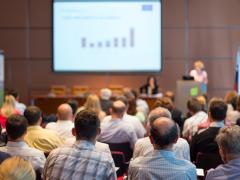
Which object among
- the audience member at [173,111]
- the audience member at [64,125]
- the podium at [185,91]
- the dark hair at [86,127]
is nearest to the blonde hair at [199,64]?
the podium at [185,91]

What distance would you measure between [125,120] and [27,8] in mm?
6916

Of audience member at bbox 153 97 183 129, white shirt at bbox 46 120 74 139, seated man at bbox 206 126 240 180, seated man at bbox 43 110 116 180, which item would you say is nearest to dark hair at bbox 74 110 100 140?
seated man at bbox 43 110 116 180

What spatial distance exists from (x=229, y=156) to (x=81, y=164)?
34.5 inches

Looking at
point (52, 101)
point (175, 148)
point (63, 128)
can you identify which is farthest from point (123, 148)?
point (52, 101)

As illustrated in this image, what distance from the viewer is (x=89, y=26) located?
1143cm

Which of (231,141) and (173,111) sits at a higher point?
(231,141)

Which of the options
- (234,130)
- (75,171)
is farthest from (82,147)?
(234,130)

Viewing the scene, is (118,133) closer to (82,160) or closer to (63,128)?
(63,128)

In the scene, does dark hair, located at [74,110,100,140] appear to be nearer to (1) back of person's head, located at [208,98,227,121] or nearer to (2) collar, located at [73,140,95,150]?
(2) collar, located at [73,140,95,150]

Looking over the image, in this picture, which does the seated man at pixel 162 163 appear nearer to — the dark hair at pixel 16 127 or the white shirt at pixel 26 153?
the white shirt at pixel 26 153

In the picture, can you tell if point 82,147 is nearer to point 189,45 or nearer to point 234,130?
point 234,130

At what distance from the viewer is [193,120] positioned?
565 centimetres

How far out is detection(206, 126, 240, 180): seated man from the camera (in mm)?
2803

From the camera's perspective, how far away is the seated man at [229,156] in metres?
2.80
